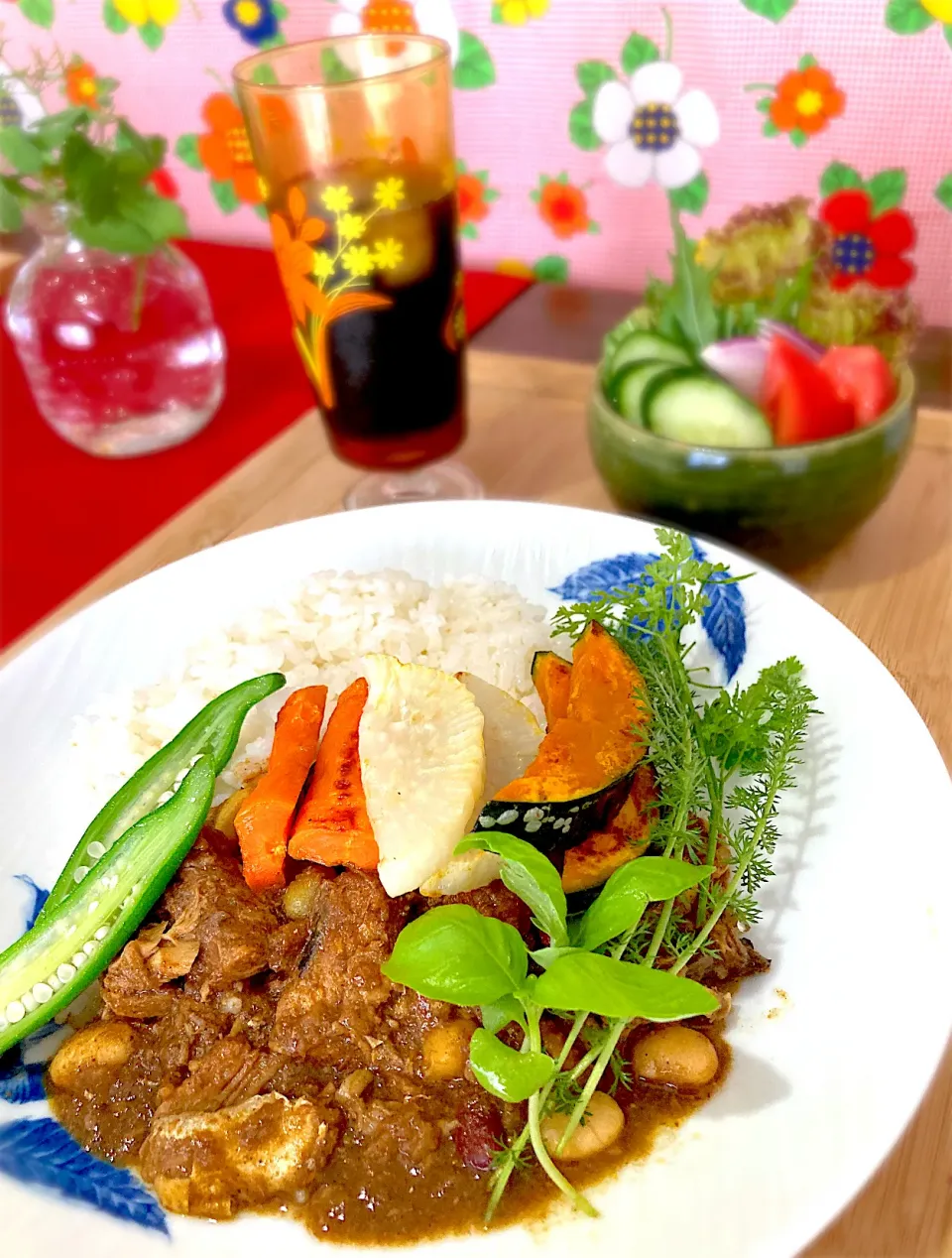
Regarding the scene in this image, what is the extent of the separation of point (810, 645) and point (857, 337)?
869 millimetres

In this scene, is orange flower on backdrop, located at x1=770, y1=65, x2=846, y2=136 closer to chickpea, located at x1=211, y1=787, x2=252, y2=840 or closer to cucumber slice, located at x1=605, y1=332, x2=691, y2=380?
cucumber slice, located at x1=605, y1=332, x2=691, y2=380

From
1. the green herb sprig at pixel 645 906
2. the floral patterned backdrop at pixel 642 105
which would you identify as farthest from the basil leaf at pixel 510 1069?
the floral patterned backdrop at pixel 642 105

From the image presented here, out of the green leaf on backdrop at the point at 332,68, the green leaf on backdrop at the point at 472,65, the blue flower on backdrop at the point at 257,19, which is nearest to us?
the green leaf on backdrop at the point at 332,68

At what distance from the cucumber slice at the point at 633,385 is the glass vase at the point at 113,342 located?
1199mm

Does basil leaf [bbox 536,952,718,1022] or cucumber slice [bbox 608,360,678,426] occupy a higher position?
cucumber slice [bbox 608,360,678,426]

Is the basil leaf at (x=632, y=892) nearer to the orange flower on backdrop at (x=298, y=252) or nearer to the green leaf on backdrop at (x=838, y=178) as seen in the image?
the orange flower on backdrop at (x=298, y=252)

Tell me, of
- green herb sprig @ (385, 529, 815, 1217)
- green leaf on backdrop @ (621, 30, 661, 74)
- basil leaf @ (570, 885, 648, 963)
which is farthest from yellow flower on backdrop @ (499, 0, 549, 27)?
basil leaf @ (570, 885, 648, 963)

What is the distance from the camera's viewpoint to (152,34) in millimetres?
3604

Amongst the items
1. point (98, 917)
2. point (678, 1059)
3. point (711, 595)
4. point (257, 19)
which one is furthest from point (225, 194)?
point (678, 1059)

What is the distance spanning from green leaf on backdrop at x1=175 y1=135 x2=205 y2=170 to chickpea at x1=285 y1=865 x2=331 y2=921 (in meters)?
3.25

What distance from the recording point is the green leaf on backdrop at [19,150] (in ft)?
7.34

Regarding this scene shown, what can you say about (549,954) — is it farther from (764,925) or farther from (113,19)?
(113,19)

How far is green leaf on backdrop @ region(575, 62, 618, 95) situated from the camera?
120 inches

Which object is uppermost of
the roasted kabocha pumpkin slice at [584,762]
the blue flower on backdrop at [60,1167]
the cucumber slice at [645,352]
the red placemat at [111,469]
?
the cucumber slice at [645,352]
